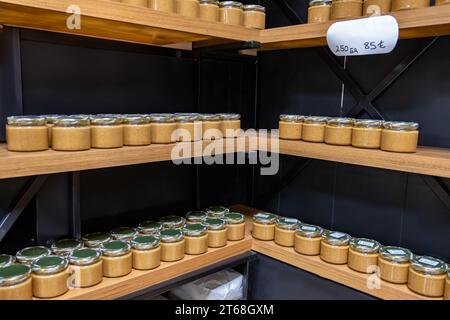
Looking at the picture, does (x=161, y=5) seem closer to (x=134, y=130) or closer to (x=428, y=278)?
(x=134, y=130)

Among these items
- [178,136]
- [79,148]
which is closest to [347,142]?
[178,136]

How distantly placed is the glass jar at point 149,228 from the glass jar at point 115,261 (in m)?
0.23

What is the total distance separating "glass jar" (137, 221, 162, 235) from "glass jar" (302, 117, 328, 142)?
2.42 ft

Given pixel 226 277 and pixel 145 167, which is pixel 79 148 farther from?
pixel 226 277

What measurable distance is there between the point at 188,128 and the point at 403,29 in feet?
2.77

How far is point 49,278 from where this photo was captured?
120 centimetres

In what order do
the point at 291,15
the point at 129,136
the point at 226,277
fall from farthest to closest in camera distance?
the point at 291,15
the point at 226,277
the point at 129,136

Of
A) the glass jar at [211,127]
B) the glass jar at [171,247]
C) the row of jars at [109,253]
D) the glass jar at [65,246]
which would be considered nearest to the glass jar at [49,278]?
the row of jars at [109,253]

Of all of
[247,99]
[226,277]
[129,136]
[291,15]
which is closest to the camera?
[129,136]

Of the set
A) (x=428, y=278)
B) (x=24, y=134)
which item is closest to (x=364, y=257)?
(x=428, y=278)

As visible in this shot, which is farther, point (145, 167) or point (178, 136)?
point (145, 167)

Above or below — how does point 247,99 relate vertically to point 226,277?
above

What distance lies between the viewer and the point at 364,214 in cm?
186

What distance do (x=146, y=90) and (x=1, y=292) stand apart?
3.41 feet
